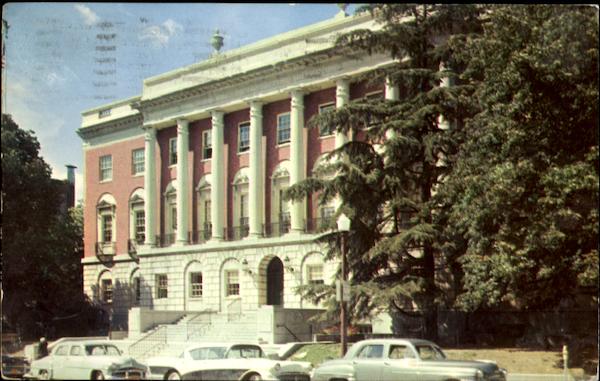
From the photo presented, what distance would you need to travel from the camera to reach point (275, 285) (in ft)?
102

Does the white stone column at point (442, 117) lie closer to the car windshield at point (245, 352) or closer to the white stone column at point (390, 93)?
the white stone column at point (390, 93)

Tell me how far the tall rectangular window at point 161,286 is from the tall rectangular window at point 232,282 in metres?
2.22

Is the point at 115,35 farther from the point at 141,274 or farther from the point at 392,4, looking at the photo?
the point at 141,274

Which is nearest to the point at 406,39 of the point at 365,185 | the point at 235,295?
the point at 365,185

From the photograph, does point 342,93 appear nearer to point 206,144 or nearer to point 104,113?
point 206,144

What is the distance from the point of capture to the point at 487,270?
21.5 metres

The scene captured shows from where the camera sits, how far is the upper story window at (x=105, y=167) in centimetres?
2933

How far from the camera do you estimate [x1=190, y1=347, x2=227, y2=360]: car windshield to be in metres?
18.5

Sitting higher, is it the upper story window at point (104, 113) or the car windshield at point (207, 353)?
the upper story window at point (104, 113)

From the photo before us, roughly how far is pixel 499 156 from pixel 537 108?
1572 mm

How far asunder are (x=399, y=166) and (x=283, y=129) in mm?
7087

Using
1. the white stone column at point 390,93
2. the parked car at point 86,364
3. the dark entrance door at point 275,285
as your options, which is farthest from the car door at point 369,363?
the dark entrance door at point 275,285

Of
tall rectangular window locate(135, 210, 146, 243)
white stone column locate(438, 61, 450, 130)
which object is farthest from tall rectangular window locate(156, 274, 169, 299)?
white stone column locate(438, 61, 450, 130)

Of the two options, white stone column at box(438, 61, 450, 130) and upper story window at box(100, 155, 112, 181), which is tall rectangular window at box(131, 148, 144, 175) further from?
white stone column at box(438, 61, 450, 130)
